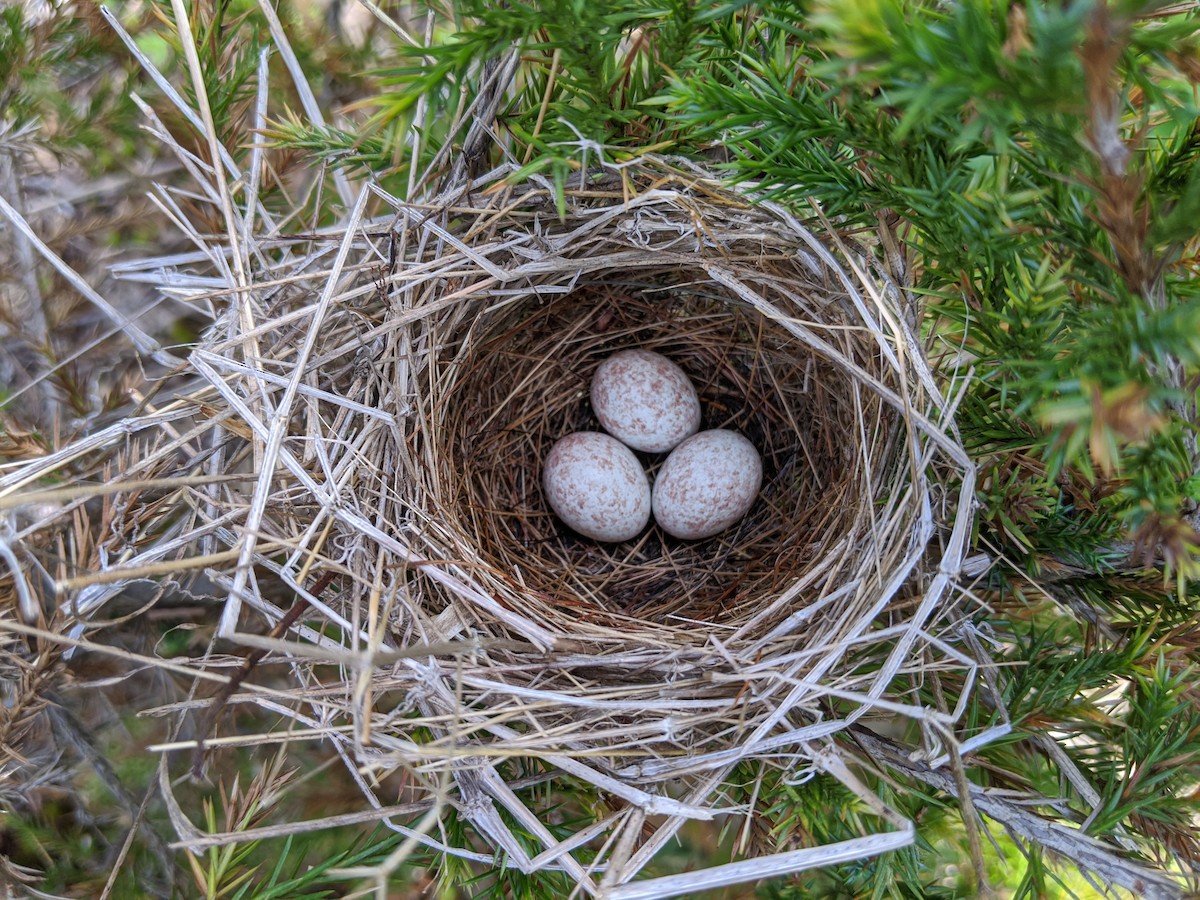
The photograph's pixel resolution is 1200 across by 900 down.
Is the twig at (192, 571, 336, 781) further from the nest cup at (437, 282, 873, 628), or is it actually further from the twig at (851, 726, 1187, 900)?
the twig at (851, 726, 1187, 900)

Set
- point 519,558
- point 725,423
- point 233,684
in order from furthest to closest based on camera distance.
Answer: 1. point 725,423
2. point 519,558
3. point 233,684

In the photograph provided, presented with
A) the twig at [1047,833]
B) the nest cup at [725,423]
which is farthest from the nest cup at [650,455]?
the twig at [1047,833]

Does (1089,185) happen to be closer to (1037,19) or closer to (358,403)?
(1037,19)

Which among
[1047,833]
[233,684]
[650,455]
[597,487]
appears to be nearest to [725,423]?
[650,455]

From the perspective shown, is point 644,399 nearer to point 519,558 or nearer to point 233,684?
point 519,558

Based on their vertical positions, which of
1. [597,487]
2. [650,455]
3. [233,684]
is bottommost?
[650,455]
